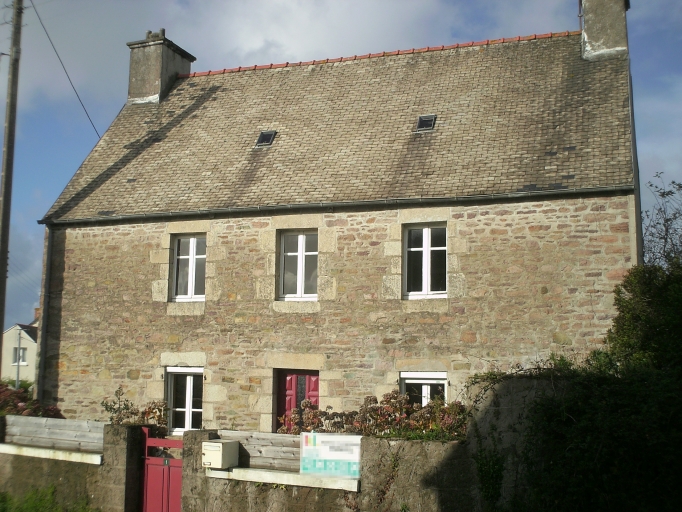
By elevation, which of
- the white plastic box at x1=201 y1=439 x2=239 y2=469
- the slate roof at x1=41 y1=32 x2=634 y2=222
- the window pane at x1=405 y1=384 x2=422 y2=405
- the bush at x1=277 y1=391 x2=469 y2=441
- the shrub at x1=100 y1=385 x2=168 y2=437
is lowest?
the white plastic box at x1=201 y1=439 x2=239 y2=469

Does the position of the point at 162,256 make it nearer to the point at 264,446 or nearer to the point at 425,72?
the point at 264,446

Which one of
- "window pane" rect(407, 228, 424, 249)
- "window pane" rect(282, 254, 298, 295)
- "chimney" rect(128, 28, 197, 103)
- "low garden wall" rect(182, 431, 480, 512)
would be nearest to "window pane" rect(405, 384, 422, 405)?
"window pane" rect(407, 228, 424, 249)

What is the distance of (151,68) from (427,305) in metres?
8.77

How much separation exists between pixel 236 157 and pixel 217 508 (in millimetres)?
7021

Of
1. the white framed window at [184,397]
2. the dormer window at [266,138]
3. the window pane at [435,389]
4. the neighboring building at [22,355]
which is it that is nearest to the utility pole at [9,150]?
the white framed window at [184,397]

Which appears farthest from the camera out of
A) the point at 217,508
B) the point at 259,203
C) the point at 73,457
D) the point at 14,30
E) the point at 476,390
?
the point at 14,30

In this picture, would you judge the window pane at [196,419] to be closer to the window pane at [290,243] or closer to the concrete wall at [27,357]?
the window pane at [290,243]

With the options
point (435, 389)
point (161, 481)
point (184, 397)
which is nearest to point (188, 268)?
point (184, 397)

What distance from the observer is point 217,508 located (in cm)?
862

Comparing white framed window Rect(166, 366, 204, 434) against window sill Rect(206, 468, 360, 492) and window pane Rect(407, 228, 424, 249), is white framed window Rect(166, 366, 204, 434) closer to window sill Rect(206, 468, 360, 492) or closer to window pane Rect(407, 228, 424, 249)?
window sill Rect(206, 468, 360, 492)

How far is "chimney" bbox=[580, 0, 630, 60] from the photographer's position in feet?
44.1

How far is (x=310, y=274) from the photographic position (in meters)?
12.3

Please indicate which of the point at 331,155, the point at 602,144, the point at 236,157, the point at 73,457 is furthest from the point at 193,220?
the point at 602,144

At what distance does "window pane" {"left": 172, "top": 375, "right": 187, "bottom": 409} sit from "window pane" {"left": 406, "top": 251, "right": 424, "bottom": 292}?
4.17 m
